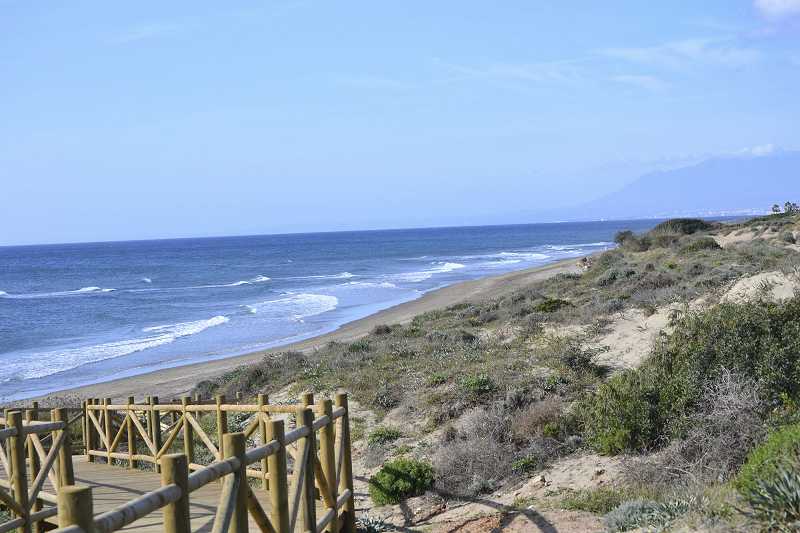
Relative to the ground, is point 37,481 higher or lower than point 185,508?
lower

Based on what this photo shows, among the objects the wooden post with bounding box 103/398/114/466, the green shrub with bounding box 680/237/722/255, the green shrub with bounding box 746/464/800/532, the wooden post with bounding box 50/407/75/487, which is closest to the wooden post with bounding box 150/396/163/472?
the wooden post with bounding box 103/398/114/466

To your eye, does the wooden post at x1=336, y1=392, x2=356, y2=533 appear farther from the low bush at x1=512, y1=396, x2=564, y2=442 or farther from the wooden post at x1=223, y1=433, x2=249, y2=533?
the low bush at x1=512, y1=396, x2=564, y2=442

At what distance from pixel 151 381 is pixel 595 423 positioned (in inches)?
758

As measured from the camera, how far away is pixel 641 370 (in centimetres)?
1043

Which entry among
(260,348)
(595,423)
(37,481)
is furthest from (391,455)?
(260,348)

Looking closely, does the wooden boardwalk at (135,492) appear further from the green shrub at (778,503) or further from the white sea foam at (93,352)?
the white sea foam at (93,352)

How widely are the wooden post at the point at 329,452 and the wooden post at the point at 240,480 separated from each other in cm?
204

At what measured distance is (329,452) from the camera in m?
6.95

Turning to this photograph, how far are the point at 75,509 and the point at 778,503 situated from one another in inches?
175

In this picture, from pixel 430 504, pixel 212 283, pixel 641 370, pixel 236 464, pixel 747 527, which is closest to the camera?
pixel 236 464

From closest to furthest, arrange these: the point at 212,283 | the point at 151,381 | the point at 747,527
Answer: the point at 747,527
the point at 151,381
the point at 212,283

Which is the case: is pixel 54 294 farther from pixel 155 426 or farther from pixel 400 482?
pixel 400 482

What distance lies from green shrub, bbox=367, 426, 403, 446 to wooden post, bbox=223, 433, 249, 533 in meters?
7.17

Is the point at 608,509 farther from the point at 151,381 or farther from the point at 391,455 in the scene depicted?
the point at 151,381
